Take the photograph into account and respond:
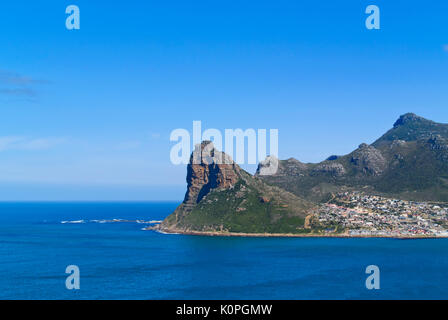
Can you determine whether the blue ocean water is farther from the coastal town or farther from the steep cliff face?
the steep cliff face

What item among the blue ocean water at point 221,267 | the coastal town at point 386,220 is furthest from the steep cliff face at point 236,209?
the blue ocean water at point 221,267

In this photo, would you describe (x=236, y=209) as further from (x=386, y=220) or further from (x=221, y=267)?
(x=221, y=267)

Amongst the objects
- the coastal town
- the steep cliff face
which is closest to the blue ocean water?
the coastal town

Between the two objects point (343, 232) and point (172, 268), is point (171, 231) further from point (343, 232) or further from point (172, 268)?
point (172, 268)

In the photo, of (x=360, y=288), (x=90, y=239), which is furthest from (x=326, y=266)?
(x=90, y=239)

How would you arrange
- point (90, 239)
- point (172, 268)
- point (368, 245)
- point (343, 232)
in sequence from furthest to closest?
point (343, 232) → point (90, 239) → point (368, 245) → point (172, 268)
